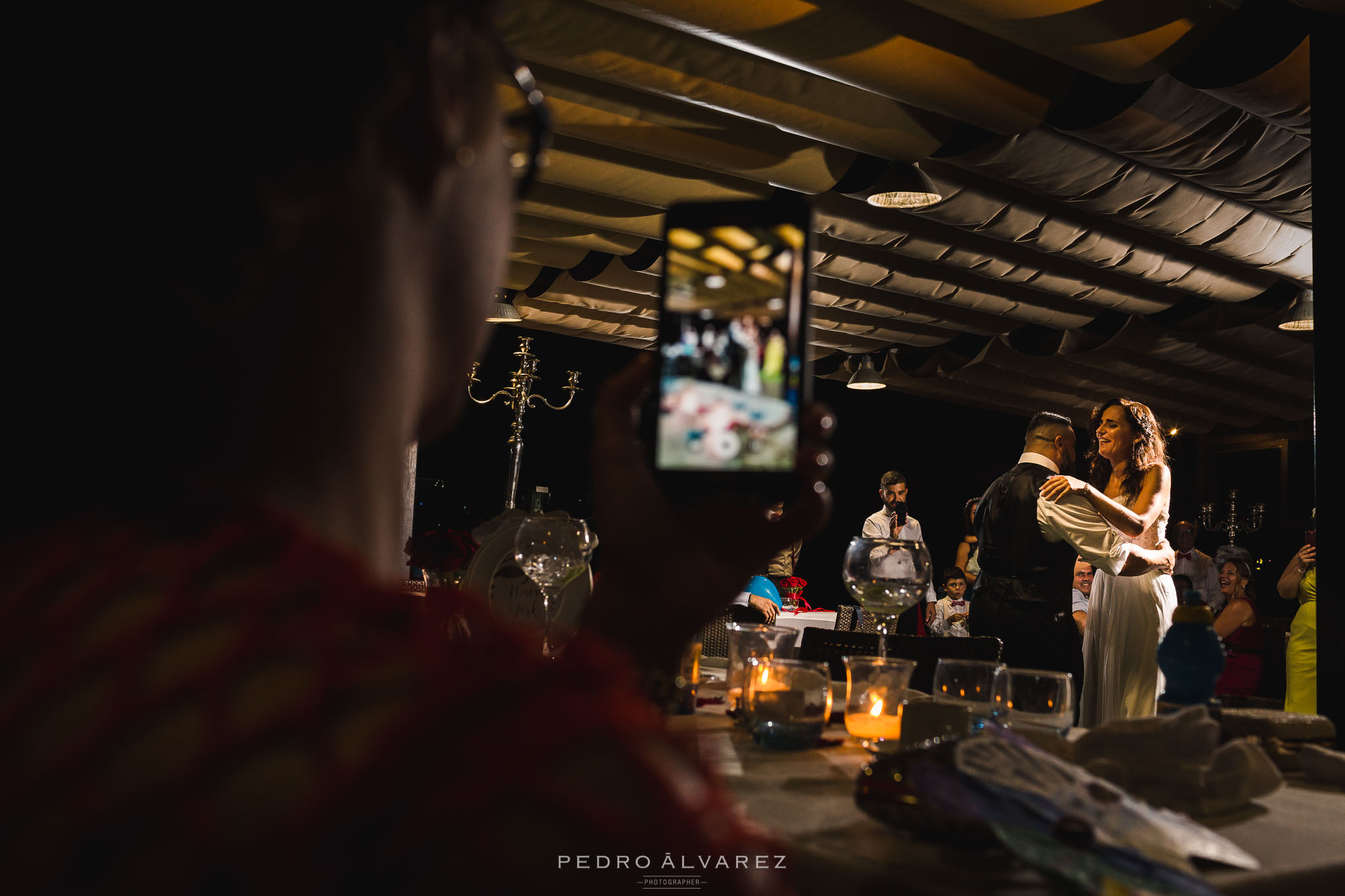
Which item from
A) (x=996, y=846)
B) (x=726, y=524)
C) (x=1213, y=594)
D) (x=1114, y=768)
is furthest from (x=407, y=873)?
(x=1213, y=594)

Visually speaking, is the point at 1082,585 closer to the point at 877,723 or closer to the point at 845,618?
the point at 845,618

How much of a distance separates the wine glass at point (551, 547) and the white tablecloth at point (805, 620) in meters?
3.00

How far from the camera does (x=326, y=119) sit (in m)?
0.36

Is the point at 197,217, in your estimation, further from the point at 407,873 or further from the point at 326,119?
the point at 407,873

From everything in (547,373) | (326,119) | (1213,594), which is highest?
(547,373)

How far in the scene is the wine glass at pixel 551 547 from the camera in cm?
176

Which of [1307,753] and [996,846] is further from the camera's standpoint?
[1307,753]

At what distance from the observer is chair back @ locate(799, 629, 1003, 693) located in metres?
2.47

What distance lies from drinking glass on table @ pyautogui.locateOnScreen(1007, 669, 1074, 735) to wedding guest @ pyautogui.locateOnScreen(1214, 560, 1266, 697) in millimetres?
4053

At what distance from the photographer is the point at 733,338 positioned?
85 centimetres

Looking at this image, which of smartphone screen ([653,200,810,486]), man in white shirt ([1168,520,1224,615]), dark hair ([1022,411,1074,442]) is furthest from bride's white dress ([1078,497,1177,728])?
man in white shirt ([1168,520,1224,615])

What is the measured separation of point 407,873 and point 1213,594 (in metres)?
8.05

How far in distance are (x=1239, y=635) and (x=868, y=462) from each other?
591 centimetres

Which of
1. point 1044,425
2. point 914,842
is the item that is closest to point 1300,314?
point 1044,425
